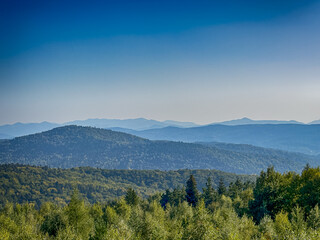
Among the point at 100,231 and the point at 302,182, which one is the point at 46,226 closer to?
the point at 100,231

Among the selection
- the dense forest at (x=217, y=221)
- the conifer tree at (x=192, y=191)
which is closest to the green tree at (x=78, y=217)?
the dense forest at (x=217, y=221)

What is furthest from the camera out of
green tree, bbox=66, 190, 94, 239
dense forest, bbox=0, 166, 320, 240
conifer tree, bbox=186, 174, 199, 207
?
conifer tree, bbox=186, 174, 199, 207

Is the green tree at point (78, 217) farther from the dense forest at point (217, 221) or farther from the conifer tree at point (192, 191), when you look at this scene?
the conifer tree at point (192, 191)

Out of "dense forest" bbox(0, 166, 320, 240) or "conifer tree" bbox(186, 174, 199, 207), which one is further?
"conifer tree" bbox(186, 174, 199, 207)

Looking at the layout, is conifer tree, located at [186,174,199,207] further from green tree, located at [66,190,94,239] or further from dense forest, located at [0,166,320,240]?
green tree, located at [66,190,94,239]

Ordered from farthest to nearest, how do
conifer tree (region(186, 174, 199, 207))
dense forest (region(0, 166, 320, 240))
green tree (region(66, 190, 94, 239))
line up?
conifer tree (region(186, 174, 199, 207)) < green tree (region(66, 190, 94, 239)) < dense forest (region(0, 166, 320, 240))

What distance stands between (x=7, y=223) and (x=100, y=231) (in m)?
24.5

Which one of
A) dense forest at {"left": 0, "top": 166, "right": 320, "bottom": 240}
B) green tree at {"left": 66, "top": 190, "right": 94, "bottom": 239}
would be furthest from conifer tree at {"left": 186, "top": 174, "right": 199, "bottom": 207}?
green tree at {"left": 66, "top": 190, "right": 94, "bottom": 239}

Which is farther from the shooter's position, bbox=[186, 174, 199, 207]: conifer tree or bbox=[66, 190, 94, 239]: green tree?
bbox=[186, 174, 199, 207]: conifer tree

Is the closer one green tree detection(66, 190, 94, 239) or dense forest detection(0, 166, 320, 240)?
dense forest detection(0, 166, 320, 240)

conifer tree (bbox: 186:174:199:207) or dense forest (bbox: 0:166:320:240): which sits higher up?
dense forest (bbox: 0:166:320:240)

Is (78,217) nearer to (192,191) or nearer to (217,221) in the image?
(217,221)

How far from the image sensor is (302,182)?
48.3m

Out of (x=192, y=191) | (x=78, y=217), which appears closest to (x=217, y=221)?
(x=78, y=217)
